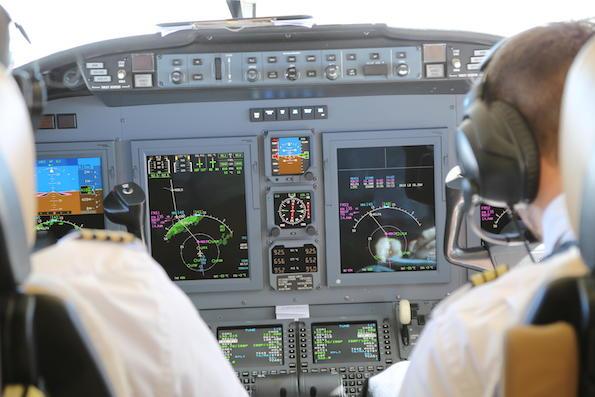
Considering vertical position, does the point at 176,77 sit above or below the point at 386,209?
above

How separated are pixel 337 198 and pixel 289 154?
0.33 m

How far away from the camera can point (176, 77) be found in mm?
3281

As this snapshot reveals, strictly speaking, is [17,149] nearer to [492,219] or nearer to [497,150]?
[497,150]

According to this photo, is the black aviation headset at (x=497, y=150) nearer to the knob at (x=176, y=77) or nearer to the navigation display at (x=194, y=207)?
the knob at (x=176, y=77)

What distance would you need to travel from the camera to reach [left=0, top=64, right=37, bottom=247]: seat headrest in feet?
2.75

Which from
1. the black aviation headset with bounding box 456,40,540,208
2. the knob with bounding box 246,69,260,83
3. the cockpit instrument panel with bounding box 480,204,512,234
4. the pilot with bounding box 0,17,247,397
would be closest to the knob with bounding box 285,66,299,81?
the knob with bounding box 246,69,260,83

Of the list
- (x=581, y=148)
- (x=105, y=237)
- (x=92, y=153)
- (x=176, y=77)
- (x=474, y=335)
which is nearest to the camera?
(x=581, y=148)

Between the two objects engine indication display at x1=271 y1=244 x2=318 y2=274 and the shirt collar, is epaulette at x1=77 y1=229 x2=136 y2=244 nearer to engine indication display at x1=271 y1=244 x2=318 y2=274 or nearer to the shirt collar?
the shirt collar

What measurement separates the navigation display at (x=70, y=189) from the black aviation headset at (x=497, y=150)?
8.28ft

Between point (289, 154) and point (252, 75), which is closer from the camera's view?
point (252, 75)

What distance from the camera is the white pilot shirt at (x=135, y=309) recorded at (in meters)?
1.11

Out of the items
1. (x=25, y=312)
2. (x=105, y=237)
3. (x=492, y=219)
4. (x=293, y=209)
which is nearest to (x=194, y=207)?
(x=293, y=209)

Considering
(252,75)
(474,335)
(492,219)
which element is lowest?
(492,219)

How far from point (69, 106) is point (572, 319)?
3.08 meters
